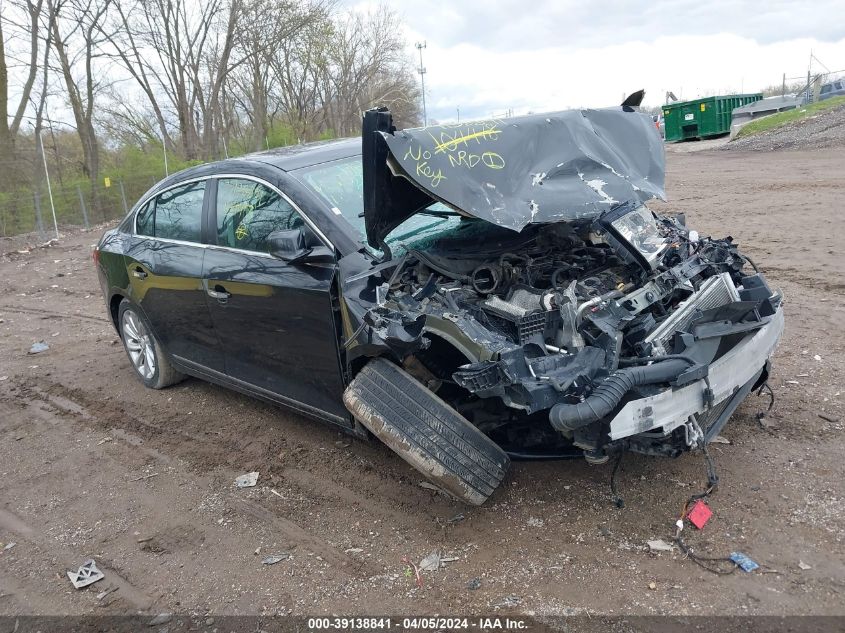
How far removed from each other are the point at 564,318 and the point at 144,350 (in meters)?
3.92

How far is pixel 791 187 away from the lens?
12945 mm

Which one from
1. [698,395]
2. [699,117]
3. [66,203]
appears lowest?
[698,395]

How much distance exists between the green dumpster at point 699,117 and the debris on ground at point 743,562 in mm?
31795

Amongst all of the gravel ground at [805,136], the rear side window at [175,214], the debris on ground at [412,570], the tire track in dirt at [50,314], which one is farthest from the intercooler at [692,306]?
the gravel ground at [805,136]

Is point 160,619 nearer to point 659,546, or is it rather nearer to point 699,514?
point 659,546

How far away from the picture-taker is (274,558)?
130 inches

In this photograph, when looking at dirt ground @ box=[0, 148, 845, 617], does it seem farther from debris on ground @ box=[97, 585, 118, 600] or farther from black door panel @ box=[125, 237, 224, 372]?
black door panel @ box=[125, 237, 224, 372]

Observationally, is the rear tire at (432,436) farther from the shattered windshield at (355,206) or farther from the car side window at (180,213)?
the car side window at (180,213)

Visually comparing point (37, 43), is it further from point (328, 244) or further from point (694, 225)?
point (328, 244)

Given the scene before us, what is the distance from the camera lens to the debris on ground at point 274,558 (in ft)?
10.8

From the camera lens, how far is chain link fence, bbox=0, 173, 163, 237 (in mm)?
17938

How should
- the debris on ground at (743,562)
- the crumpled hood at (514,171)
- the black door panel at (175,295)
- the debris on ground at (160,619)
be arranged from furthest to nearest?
the black door panel at (175,295), the crumpled hood at (514,171), the debris on ground at (160,619), the debris on ground at (743,562)

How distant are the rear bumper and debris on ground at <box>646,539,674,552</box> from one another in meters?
0.53

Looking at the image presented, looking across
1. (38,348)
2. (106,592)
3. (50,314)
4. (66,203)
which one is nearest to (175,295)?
(106,592)
